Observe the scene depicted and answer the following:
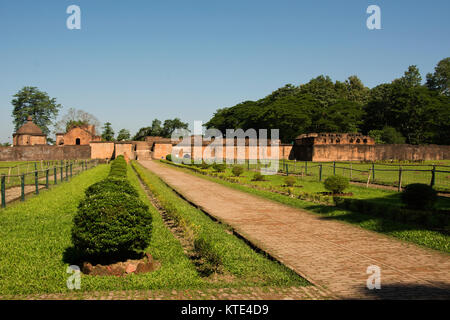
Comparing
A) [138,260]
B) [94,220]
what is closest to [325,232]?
[138,260]

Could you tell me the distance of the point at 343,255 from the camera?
6.02m

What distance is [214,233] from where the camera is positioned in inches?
300

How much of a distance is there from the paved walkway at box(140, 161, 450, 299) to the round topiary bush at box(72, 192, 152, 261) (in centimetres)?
224

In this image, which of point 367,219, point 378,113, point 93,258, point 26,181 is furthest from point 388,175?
point 378,113

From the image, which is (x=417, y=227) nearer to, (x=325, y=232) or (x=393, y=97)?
(x=325, y=232)

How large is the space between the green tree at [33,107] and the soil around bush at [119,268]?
7395cm

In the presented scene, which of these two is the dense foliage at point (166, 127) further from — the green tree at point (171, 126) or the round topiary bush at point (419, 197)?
the round topiary bush at point (419, 197)

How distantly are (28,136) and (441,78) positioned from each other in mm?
74457

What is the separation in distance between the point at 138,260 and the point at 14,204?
26.1ft

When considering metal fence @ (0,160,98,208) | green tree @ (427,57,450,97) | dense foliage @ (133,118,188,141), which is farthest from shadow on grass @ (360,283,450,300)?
dense foliage @ (133,118,188,141)

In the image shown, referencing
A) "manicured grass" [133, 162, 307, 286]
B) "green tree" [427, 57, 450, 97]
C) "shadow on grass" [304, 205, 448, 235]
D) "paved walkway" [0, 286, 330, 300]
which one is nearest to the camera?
"paved walkway" [0, 286, 330, 300]

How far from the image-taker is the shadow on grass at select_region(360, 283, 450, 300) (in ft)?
13.9

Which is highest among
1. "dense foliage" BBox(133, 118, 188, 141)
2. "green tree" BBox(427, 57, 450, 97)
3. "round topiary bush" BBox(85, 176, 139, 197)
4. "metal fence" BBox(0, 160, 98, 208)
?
"green tree" BBox(427, 57, 450, 97)

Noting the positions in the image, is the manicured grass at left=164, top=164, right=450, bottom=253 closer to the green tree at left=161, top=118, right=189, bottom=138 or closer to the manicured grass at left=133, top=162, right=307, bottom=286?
the manicured grass at left=133, top=162, right=307, bottom=286
